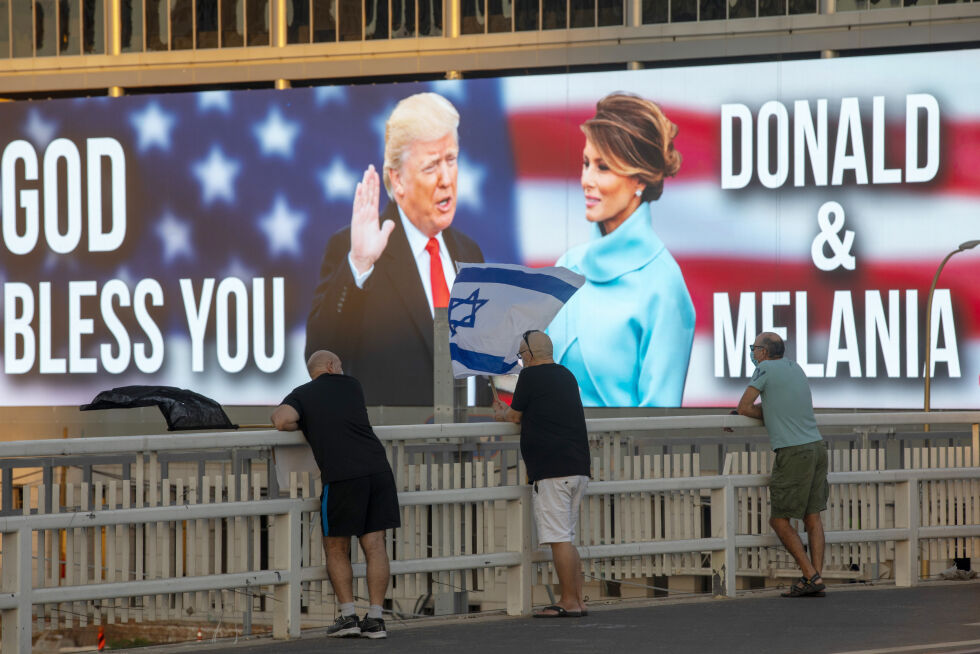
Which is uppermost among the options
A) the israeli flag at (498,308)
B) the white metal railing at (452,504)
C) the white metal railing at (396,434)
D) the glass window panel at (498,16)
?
the glass window panel at (498,16)

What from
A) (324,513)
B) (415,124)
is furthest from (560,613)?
(415,124)

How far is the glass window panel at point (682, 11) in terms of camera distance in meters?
40.5

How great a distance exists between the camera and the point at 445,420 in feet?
36.2

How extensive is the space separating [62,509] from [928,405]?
31.2 m

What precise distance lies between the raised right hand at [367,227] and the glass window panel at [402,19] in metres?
4.60

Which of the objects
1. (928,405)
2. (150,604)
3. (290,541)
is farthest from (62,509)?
(928,405)

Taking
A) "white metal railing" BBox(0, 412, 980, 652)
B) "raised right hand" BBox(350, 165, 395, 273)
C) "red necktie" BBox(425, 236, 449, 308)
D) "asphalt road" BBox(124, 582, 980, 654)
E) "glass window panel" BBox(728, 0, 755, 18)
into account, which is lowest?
"asphalt road" BBox(124, 582, 980, 654)

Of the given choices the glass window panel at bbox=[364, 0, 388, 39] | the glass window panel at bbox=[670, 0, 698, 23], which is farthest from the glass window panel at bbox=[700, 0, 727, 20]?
the glass window panel at bbox=[364, 0, 388, 39]

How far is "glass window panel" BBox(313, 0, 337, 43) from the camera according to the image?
1720 inches

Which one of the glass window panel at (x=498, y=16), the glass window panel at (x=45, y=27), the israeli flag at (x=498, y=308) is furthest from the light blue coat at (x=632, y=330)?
the israeli flag at (x=498, y=308)

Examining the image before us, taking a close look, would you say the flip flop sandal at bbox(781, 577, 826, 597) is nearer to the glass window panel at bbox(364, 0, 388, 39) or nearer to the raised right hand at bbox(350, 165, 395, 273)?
the raised right hand at bbox(350, 165, 395, 273)

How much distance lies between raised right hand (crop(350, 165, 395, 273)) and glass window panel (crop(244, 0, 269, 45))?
21.1 feet

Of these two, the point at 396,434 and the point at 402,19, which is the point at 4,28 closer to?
the point at 402,19

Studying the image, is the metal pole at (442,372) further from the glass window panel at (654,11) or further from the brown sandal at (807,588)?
the glass window panel at (654,11)
